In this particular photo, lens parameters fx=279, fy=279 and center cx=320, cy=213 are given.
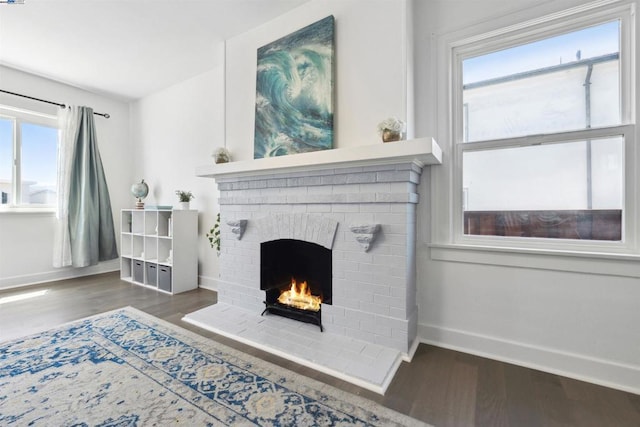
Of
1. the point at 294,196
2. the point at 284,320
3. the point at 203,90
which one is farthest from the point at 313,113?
the point at 203,90

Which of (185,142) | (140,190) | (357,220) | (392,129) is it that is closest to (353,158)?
(392,129)

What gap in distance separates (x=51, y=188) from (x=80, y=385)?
3.58 m

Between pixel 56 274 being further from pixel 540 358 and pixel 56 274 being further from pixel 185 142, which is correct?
pixel 540 358

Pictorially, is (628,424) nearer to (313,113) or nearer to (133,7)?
(313,113)

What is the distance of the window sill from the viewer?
5.24 ft

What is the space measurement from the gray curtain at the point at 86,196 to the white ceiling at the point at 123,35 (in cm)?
70

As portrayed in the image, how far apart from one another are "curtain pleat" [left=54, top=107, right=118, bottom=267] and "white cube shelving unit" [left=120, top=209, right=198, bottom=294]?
380 millimetres

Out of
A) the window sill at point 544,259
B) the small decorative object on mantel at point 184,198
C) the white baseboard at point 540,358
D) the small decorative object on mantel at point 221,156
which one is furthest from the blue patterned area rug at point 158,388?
the small decorative object on mantel at point 184,198

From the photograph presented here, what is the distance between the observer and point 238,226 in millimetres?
2635

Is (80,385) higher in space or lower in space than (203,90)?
lower

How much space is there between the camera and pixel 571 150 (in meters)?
1.78

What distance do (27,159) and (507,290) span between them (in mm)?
5580

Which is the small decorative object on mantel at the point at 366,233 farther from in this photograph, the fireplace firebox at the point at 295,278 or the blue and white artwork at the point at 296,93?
the blue and white artwork at the point at 296,93

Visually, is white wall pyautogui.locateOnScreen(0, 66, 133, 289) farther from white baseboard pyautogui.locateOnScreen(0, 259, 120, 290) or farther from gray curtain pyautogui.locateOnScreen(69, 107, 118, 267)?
gray curtain pyautogui.locateOnScreen(69, 107, 118, 267)
